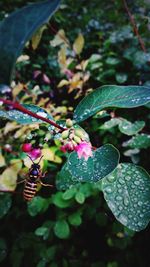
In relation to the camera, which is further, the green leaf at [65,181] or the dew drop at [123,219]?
the green leaf at [65,181]

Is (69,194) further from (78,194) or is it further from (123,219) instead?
(123,219)

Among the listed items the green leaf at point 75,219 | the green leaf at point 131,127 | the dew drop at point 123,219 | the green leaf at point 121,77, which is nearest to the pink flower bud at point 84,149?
the dew drop at point 123,219

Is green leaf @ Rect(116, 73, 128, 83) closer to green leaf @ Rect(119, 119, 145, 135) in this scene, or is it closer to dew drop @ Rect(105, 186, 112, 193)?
green leaf @ Rect(119, 119, 145, 135)

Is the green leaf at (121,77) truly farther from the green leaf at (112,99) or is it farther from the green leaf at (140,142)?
the green leaf at (112,99)

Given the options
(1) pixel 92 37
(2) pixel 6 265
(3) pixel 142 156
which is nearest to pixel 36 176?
(3) pixel 142 156

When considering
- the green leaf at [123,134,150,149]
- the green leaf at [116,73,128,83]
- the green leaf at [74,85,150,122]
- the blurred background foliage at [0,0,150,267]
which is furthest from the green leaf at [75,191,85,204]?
the green leaf at [116,73,128,83]

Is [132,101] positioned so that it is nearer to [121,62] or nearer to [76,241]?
[76,241]
